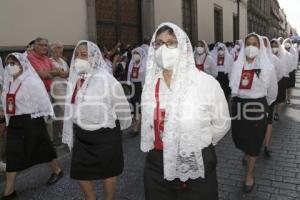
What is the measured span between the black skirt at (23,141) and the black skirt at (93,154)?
113cm

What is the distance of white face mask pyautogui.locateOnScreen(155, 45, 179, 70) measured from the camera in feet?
8.33

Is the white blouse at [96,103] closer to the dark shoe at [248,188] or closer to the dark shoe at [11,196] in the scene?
the dark shoe at [11,196]

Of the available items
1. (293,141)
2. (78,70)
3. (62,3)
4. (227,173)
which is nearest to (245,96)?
(227,173)

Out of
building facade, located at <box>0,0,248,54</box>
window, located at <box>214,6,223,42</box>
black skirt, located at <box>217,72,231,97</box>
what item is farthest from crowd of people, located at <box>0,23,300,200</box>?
window, located at <box>214,6,223,42</box>

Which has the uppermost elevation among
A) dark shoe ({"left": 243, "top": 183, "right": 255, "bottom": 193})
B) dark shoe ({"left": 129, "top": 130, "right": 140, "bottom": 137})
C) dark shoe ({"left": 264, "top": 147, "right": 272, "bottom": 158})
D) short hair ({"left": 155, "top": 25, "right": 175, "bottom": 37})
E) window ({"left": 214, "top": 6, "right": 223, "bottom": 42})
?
window ({"left": 214, "top": 6, "right": 223, "bottom": 42})

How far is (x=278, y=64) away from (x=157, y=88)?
437 centimetres

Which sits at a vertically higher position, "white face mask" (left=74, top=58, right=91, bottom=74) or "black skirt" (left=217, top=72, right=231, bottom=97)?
"white face mask" (left=74, top=58, right=91, bottom=74)

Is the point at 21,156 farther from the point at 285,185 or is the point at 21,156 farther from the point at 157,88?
the point at 285,185

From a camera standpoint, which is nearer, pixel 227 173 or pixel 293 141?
pixel 227 173

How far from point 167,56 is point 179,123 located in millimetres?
453

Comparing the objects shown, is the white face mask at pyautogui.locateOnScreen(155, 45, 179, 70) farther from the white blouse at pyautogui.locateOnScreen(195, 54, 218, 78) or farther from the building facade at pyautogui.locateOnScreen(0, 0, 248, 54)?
the white blouse at pyautogui.locateOnScreen(195, 54, 218, 78)

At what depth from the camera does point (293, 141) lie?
636 cm

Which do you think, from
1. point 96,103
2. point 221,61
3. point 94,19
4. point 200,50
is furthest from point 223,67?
point 96,103

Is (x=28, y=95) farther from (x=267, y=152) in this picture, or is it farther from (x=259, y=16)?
(x=259, y=16)
